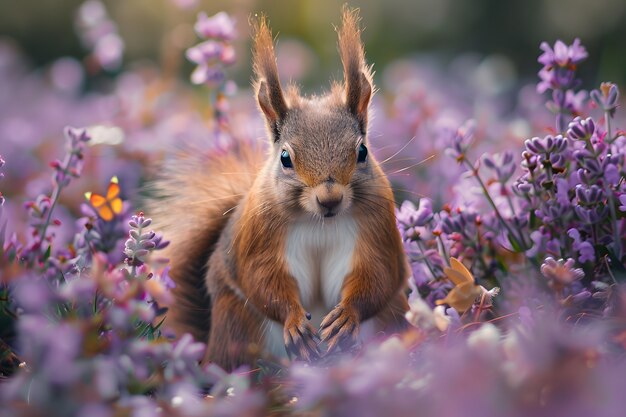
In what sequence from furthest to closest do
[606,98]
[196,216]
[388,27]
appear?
[388,27], [196,216], [606,98]

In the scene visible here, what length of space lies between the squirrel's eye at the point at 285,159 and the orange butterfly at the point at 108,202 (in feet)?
1.42

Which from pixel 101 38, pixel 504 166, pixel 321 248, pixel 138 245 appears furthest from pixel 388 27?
pixel 138 245

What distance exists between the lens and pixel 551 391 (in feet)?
3.58

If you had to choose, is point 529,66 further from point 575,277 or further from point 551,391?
point 551,391

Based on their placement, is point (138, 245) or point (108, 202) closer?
point (138, 245)

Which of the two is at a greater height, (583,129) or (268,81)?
(268,81)

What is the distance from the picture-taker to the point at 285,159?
79.0 inches

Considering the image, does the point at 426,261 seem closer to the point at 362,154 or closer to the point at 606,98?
the point at 362,154

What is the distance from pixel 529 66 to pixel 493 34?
0.46 m

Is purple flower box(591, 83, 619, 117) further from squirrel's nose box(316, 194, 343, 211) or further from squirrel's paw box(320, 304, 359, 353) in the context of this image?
squirrel's paw box(320, 304, 359, 353)

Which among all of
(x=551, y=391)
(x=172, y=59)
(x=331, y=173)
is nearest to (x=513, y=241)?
(x=331, y=173)

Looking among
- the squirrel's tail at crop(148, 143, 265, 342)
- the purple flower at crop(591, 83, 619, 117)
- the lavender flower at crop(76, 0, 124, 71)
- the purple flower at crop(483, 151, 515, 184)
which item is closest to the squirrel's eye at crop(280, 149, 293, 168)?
the squirrel's tail at crop(148, 143, 265, 342)

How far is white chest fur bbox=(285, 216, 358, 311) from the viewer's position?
199cm

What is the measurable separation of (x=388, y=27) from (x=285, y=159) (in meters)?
6.59
